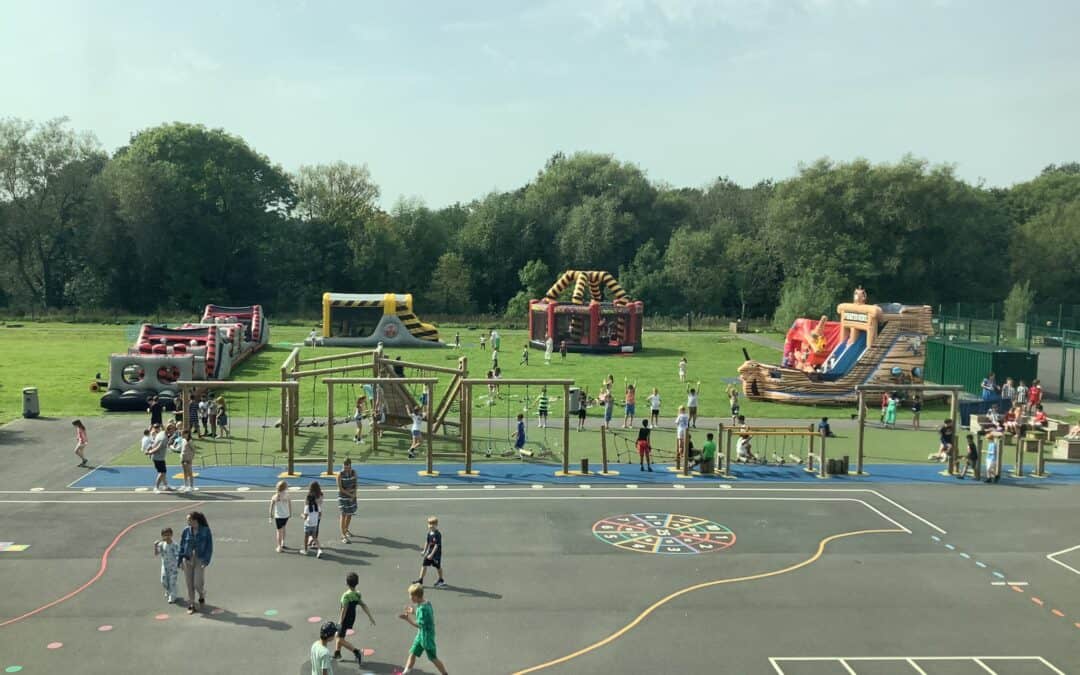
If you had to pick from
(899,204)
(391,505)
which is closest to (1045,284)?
(899,204)

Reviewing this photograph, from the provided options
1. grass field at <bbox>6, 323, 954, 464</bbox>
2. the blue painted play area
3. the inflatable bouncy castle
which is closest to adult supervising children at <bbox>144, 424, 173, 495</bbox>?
the blue painted play area

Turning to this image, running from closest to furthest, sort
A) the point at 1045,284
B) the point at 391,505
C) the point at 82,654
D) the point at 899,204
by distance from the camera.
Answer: the point at 82,654 < the point at 391,505 < the point at 899,204 < the point at 1045,284

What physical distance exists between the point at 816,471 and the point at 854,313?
1631 cm

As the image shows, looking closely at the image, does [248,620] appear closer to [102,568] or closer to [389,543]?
[102,568]

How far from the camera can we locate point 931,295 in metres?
82.6

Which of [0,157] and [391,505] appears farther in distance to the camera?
[0,157]

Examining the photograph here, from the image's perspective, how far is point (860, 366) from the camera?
125 ft

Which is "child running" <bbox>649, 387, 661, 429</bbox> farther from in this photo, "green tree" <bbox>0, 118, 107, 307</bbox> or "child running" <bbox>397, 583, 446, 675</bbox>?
"green tree" <bbox>0, 118, 107, 307</bbox>

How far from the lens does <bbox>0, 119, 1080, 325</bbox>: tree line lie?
79500mm

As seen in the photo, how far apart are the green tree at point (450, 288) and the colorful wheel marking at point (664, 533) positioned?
6914cm

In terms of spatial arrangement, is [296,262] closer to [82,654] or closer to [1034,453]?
[1034,453]

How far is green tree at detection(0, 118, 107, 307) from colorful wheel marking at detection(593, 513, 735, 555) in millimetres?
79583

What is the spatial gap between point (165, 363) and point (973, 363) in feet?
114

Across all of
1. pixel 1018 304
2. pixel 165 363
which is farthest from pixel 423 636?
pixel 1018 304
